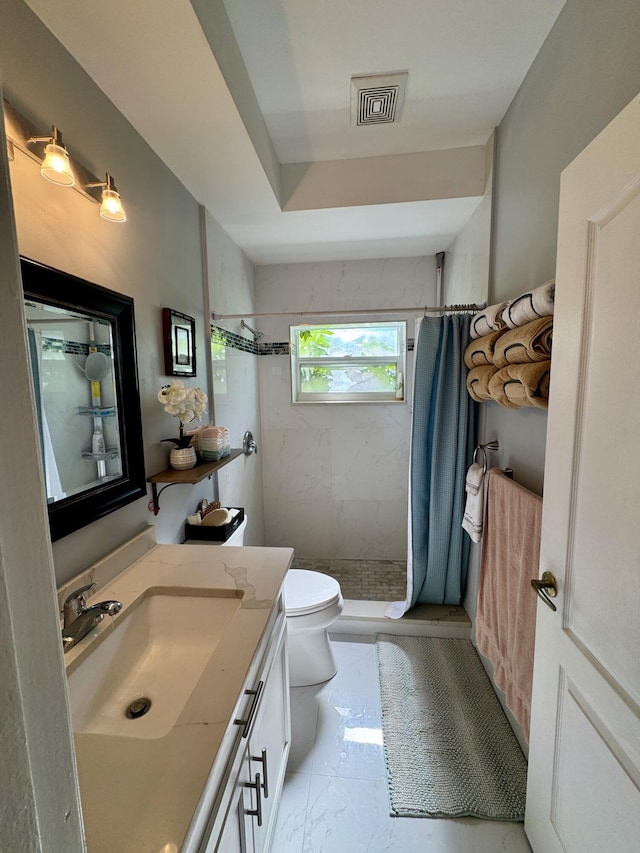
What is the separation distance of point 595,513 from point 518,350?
595mm

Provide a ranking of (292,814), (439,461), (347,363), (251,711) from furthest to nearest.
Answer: (347,363)
(439,461)
(292,814)
(251,711)

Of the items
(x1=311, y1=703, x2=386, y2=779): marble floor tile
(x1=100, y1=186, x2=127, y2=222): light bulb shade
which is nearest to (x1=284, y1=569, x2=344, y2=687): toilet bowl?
(x1=311, y1=703, x2=386, y2=779): marble floor tile

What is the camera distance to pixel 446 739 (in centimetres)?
144

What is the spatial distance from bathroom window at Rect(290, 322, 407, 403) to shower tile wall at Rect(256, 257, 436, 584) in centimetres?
9

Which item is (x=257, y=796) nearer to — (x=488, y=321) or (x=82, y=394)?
(x=82, y=394)

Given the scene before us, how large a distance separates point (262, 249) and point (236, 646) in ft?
7.42

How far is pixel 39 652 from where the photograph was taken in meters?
0.30

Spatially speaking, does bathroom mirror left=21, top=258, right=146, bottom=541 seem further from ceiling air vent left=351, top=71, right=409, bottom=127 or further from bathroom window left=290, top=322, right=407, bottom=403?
bathroom window left=290, top=322, right=407, bottom=403

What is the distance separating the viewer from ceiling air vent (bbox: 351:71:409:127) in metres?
1.29

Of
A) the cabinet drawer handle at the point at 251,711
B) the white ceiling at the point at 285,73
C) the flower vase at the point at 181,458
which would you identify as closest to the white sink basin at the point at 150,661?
the cabinet drawer handle at the point at 251,711

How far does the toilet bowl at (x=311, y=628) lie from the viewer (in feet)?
5.22

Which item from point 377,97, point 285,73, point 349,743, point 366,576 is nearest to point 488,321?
point 377,97

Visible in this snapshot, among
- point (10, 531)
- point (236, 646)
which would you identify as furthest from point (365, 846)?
point (10, 531)

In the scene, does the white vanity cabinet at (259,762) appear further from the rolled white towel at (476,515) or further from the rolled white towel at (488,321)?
the rolled white towel at (488,321)
